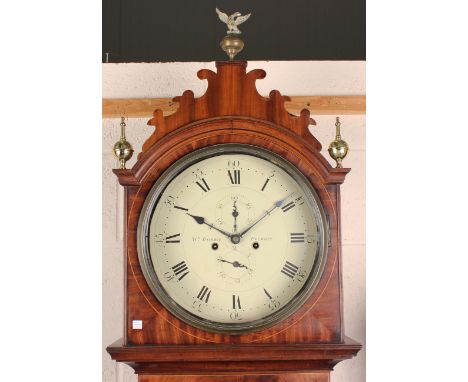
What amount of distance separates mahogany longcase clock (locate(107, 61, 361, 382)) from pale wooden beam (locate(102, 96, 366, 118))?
1.41 ft

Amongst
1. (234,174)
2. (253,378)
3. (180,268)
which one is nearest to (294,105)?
(234,174)

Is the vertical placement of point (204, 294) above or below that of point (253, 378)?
above

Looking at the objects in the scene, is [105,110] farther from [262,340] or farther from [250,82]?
[262,340]

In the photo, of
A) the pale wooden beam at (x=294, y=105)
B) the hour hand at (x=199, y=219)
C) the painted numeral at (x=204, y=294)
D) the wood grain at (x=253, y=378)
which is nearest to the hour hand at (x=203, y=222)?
the hour hand at (x=199, y=219)

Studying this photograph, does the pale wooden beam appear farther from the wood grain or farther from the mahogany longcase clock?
the wood grain

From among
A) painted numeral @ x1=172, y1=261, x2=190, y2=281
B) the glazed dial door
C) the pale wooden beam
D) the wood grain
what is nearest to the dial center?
the glazed dial door

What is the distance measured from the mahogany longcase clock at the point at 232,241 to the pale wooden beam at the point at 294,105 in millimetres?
429

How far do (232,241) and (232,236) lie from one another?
0.01m

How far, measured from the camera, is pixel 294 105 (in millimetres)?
1877

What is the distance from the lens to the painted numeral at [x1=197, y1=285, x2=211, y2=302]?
4.72 ft

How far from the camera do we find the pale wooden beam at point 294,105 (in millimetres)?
1878

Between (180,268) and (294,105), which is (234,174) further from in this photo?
(294,105)

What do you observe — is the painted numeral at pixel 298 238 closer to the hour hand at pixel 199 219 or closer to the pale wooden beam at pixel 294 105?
the hour hand at pixel 199 219

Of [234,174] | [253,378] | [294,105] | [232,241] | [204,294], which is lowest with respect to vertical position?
[253,378]
